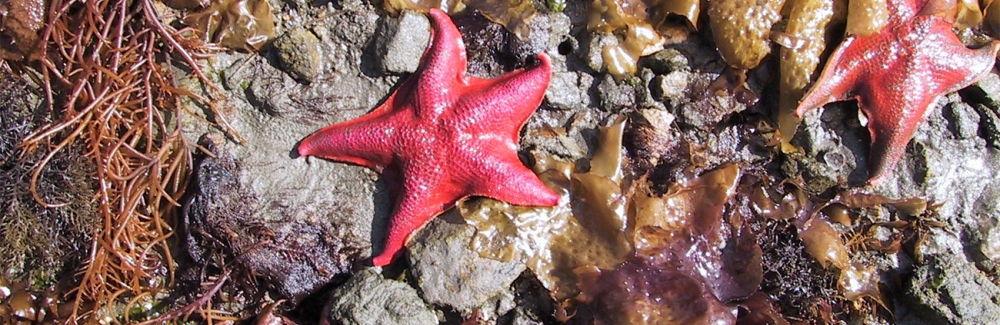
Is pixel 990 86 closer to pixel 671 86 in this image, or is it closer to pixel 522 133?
pixel 671 86

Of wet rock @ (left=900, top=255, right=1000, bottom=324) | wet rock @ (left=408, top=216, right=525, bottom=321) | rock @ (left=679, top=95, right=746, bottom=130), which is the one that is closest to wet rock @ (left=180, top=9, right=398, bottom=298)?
wet rock @ (left=408, top=216, right=525, bottom=321)

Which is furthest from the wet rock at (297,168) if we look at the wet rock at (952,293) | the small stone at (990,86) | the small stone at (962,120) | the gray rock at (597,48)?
the small stone at (990,86)

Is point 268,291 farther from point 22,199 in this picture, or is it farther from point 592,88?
point 592,88

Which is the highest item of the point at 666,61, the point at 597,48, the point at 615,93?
the point at 597,48

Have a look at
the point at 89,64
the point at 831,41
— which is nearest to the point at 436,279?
the point at 89,64

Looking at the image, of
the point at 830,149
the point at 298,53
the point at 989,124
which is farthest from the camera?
the point at 989,124

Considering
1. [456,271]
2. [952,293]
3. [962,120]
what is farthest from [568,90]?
[952,293]
